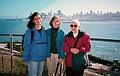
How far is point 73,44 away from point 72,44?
18 mm

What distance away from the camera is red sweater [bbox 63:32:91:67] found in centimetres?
403

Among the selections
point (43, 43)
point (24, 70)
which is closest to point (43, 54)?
point (43, 43)

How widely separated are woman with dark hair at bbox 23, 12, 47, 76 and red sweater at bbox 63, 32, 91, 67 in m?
0.55

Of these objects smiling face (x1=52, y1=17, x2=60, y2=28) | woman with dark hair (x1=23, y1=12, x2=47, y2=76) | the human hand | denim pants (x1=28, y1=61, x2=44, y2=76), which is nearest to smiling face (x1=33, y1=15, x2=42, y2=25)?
woman with dark hair (x1=23, y1=12, x2=47, y2=76)

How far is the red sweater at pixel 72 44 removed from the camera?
403cm

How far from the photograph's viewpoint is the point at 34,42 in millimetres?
4543

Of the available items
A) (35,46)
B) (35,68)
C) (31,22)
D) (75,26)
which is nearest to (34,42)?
(35,46)

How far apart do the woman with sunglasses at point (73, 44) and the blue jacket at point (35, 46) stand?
53 centimetres

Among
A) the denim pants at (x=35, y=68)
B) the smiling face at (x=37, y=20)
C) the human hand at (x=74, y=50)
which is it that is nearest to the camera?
the human hand at (x=74, y=50)

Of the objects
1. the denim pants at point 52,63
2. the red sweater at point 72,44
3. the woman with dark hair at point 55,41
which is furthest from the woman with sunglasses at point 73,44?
the denim pants at point 52,63

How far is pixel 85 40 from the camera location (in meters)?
4.05

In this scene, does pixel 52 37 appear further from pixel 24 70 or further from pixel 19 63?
pixel 19 63

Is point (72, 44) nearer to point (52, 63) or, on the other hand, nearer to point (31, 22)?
point (52, 63)

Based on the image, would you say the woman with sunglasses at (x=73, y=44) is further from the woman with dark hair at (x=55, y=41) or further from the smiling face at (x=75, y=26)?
the woman with dark hair at (x=55, y=41)
